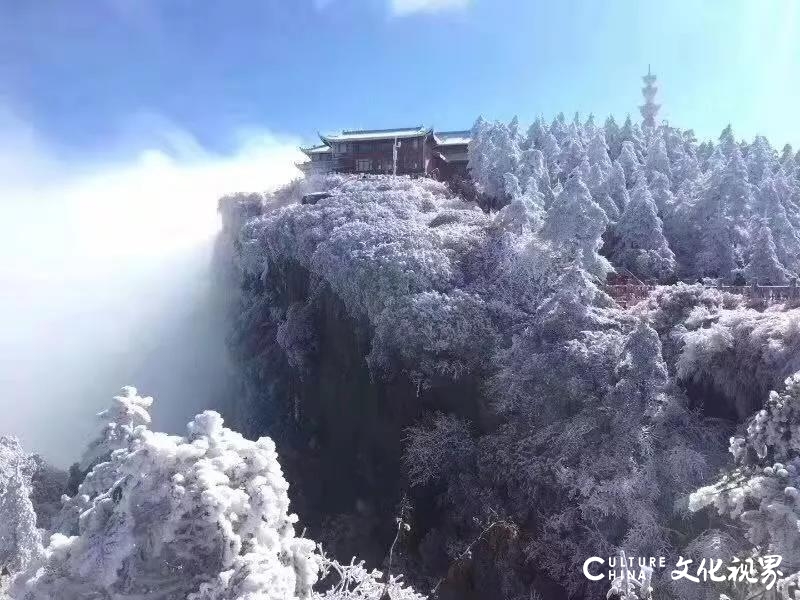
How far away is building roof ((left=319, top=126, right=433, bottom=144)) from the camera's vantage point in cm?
4567

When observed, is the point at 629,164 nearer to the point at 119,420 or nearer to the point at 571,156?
the point at 571,156

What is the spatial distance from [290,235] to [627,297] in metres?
18.6

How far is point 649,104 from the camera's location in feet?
227

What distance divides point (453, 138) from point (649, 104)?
30596 mm

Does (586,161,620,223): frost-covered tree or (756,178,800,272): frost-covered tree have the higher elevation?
(586,161,620,223): frost-covered tree

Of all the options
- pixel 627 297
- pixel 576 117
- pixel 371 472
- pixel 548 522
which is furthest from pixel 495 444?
pixel 576 117

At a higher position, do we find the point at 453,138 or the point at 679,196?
the point at 453,138

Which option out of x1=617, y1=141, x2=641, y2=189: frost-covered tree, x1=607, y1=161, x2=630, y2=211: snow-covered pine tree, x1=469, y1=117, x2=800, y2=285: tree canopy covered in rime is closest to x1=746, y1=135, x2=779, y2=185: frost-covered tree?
x1=469, y1=117, x2=800, y2=285: tree canopy covered in rime

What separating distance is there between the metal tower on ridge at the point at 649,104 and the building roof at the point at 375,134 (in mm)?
35196

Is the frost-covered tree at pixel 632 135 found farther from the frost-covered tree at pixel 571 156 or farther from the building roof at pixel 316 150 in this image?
the building roof at pixel 316 150

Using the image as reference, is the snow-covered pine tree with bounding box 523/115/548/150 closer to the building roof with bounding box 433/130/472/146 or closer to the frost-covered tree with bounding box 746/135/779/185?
the building roof with bounding box 433/130/472/146

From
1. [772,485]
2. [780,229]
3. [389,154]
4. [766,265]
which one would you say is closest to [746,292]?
[766,265]

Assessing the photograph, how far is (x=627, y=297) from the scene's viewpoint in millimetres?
25500

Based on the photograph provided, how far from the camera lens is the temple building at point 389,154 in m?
45.5
